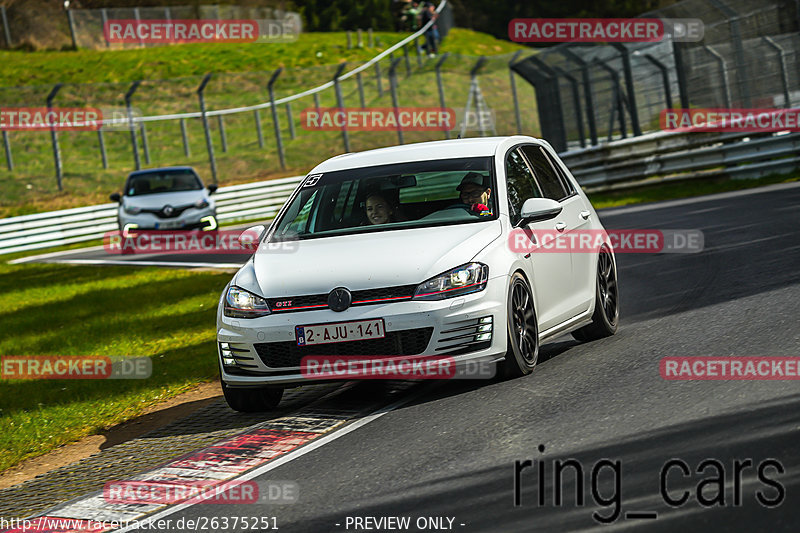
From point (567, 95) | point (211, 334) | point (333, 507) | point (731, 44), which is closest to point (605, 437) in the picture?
point (333, 507)

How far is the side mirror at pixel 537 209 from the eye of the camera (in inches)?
320

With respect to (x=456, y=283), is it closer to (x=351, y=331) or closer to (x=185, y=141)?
(x=351, y=331)

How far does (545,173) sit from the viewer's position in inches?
366

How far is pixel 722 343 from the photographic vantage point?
804cm

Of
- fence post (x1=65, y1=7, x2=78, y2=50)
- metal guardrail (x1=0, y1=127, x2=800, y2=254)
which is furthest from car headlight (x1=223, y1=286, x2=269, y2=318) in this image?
fence post (x1=65, y1=7, x2=78, y2=50)

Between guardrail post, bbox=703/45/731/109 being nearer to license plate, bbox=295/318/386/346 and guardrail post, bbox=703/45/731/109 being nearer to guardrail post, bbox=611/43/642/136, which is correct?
guardrail post, bbox=611/43/642/136

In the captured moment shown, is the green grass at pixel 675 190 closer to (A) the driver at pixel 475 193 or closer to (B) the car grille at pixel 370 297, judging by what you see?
(A) the driver at pixel 475 193

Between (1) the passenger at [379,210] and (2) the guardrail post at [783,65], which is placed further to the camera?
(2) the guardrail post at [783,65]

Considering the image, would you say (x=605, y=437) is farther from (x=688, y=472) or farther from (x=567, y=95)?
(x=567, y=95)

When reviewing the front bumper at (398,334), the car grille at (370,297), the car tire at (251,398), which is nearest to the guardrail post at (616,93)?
the car tire at (251,398)

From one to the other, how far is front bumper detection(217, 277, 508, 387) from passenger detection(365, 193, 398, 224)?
1.18 meters

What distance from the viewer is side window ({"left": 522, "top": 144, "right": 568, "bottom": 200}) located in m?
9.09

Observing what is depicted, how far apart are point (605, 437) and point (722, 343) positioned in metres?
2.29

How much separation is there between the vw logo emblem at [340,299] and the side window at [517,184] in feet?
4.66
